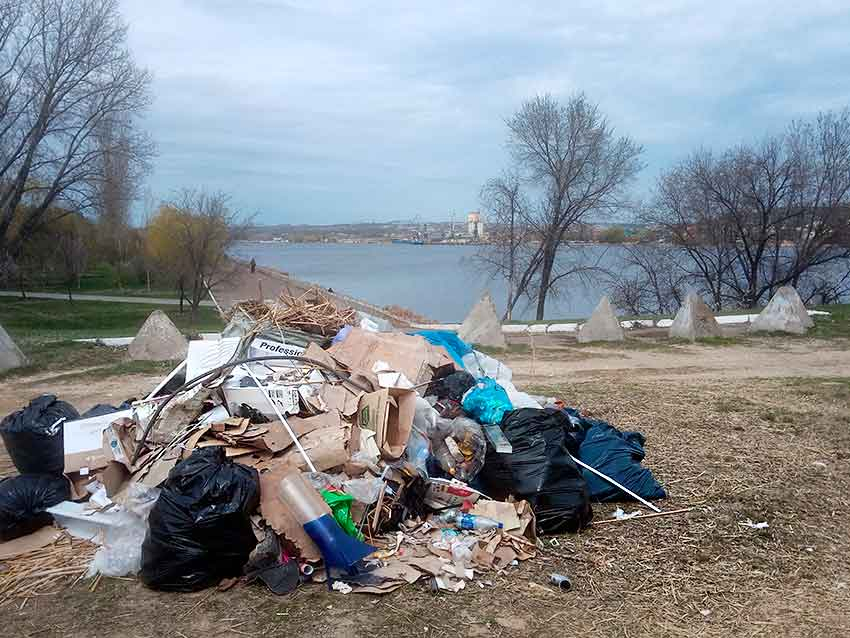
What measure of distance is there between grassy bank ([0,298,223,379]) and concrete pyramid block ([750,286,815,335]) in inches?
452

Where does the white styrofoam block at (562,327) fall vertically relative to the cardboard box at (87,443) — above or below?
below

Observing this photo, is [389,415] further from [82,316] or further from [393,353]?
[82,316]

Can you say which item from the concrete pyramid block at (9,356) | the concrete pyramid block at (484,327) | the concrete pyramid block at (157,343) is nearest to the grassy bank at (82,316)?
the concrete pyramid block at (157,343)

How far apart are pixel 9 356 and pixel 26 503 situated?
6.99m

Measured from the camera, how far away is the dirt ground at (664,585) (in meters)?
3.40

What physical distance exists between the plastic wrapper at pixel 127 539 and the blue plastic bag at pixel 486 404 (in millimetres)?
2323

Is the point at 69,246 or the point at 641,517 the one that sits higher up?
the point at 69,246

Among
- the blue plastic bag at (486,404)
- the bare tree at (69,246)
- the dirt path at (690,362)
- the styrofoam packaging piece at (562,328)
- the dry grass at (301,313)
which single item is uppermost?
the bare tree at (69,246)

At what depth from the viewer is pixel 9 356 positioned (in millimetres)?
10312

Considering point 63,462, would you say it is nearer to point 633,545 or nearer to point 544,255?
point 633,545

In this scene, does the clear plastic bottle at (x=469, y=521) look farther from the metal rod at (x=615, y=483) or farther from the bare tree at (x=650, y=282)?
the bare tree at (x=650, y=282)

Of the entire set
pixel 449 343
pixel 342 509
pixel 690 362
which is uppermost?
pixel 449 343

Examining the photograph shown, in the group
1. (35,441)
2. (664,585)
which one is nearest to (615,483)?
(664,585)

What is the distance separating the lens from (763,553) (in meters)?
4.27
